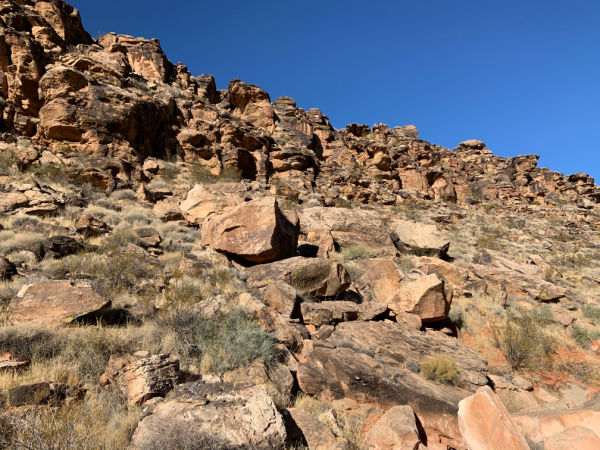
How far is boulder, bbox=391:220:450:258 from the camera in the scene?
11.4m

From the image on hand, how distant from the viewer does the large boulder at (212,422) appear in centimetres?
222

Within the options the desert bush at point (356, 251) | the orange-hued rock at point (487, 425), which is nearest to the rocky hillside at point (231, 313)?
the orange-hued rock at point (487, 425)

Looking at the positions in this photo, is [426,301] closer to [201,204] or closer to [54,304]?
[54,304]

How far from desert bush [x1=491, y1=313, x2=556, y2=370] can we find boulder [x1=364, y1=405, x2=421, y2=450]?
409cm

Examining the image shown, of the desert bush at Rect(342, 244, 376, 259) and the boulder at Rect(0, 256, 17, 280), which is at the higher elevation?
the desert bush at Rect(342, 244, 376, 259)

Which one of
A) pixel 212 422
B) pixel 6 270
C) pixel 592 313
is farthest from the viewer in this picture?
pixel 592 313

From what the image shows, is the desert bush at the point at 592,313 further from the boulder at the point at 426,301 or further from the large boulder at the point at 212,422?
the large boulder at the point at 212,422

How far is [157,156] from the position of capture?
19.7m

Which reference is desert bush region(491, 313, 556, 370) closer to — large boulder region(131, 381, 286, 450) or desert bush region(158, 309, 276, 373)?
desert bush region(158, 309, 276, 373)

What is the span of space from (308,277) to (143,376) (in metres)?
3.83

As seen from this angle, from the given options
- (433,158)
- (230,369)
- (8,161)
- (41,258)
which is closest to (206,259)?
(41,258)

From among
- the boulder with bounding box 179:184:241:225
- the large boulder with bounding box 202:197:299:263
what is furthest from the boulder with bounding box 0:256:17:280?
the boulder with bounding box 179:184:241:225

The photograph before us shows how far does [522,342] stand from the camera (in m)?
5.95

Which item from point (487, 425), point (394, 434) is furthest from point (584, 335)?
point (394, 434)
